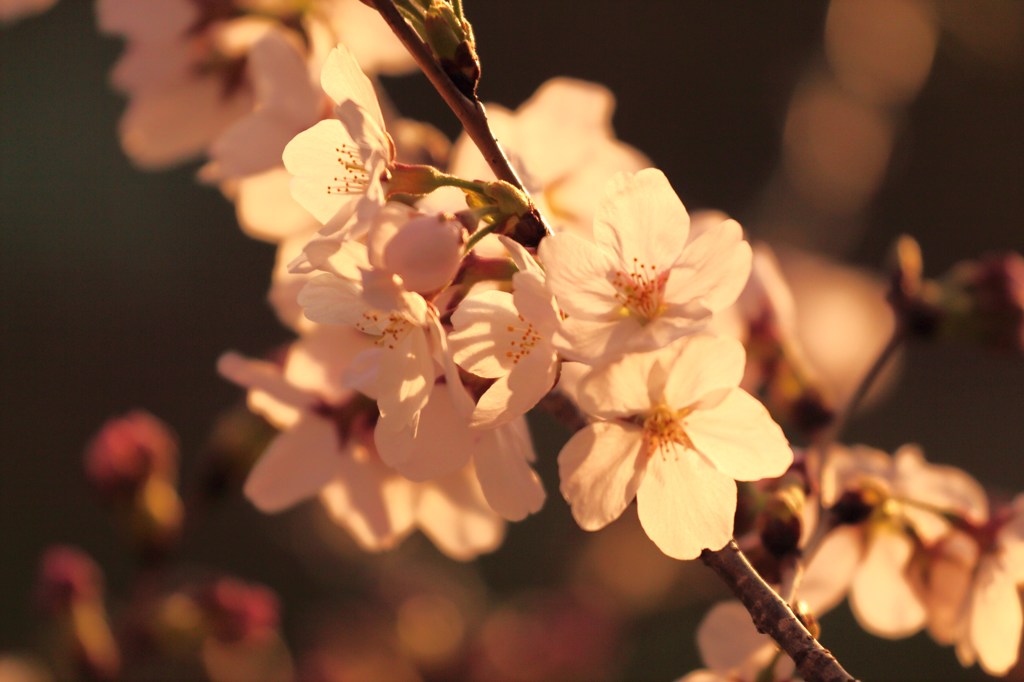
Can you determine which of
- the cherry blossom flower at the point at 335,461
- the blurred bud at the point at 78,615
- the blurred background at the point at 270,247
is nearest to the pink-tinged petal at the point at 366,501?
the cherry blossom flower at the point at 335,461

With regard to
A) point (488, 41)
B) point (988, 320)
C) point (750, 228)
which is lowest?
point (488, 41)

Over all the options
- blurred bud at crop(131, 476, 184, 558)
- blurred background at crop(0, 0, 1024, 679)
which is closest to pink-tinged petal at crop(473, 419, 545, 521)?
blurred bud at crop(131, 476, 184, 558)

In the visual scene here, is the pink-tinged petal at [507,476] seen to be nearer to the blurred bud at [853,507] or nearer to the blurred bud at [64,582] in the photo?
the blurred bud at [853,507]

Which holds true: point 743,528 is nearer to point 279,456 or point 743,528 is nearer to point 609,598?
point 279,456

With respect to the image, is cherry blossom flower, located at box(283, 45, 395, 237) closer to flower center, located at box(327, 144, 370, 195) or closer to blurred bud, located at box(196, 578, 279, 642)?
flower center, located at box(327, 144, 370, 195)

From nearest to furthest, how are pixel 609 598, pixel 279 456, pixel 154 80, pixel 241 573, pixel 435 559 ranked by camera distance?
pixel 279 456
pixel 154 80
pixel 609 598
pixel 435 559
pixel 241 573

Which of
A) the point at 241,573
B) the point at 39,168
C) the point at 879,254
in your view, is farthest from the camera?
the point at 39,168

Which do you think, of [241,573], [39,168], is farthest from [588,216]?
[39,168]
